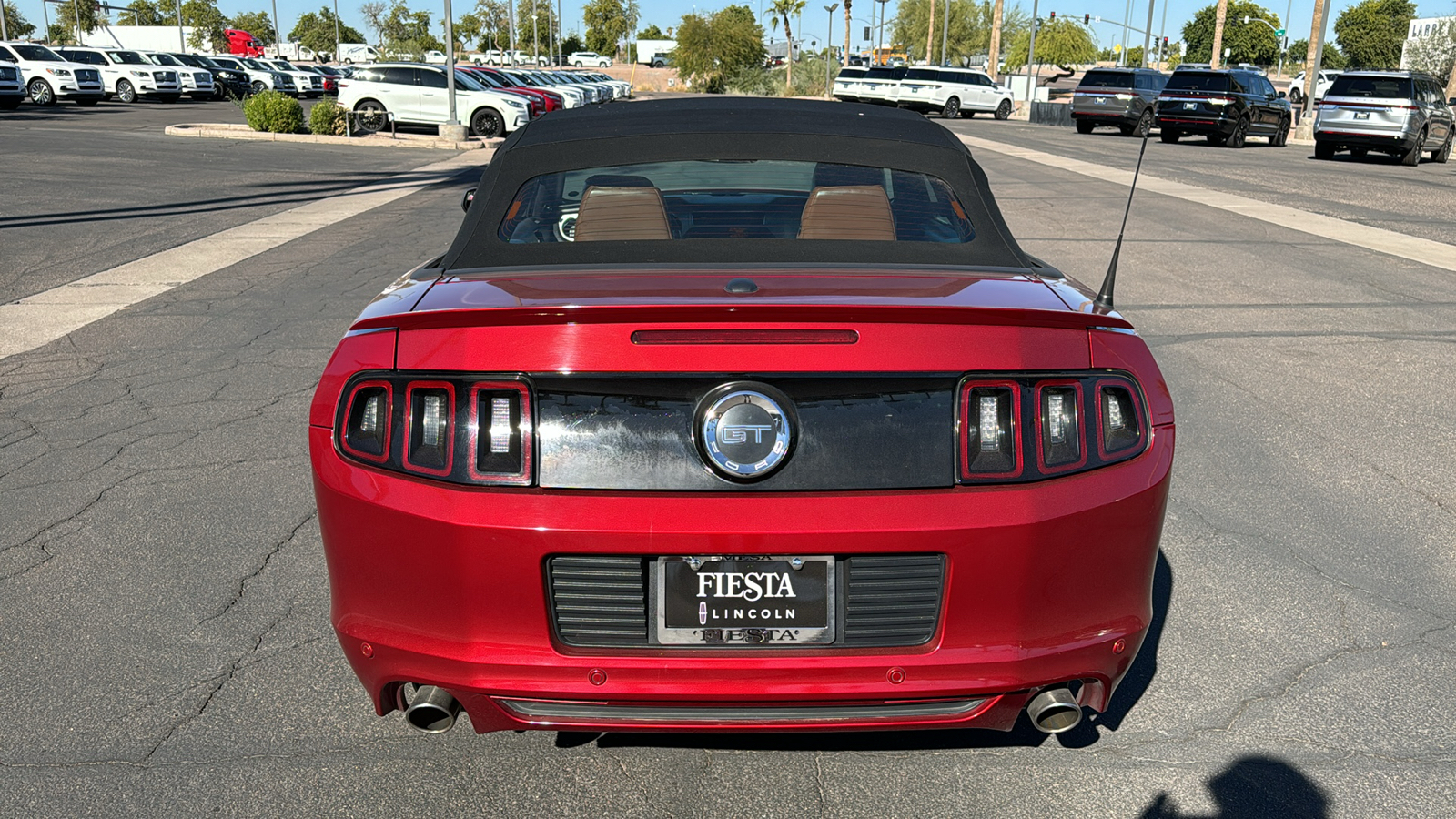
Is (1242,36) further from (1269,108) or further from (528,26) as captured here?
(1269,108)

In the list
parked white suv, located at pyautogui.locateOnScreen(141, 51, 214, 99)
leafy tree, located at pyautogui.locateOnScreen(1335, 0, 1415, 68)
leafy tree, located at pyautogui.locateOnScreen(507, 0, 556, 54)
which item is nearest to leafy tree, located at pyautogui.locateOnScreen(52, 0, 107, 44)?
leafy tree, located at pyautogui.locateOnScreen(507, 0, 556, 54)

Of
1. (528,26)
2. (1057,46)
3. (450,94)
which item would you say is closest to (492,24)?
(528,26)

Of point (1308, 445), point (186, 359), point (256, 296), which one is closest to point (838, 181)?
point (1308, 445)

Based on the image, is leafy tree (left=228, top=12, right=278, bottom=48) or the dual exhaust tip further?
Result: leafy tree (left=228, top=12, right=278, bottom=48)

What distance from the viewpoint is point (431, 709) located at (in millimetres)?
2572

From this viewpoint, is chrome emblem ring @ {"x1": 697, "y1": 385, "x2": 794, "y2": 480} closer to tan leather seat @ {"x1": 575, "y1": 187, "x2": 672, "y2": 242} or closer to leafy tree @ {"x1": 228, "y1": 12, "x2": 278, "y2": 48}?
tan leather seat @ {"x1": 575, "y1": 187, "x2": 672, "y2": 242}

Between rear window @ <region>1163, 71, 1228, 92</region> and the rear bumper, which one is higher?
rear window @ <region>1163, 71, 1228, 92</region>

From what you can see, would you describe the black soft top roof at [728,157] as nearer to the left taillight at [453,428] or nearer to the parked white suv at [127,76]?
the left taillight at [453,428]

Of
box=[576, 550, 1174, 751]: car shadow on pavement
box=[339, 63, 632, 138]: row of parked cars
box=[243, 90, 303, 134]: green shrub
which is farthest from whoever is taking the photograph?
box=[339, 63, 632, 138]: row of parked cars

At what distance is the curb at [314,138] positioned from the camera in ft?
89.2

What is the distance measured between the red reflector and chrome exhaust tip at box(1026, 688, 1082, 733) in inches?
34.5

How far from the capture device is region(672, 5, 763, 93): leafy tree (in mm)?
83625

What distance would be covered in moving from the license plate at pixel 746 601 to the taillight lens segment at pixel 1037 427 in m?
0.38

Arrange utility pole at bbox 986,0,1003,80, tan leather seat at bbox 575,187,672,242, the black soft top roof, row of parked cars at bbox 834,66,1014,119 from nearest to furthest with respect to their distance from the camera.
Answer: the black soft top roof < tan leather seat at bbox 575,187,672,242 < row of parked cars at bbox 834,66,1014,119 < utility pole at bbox 986,0,1003,80
